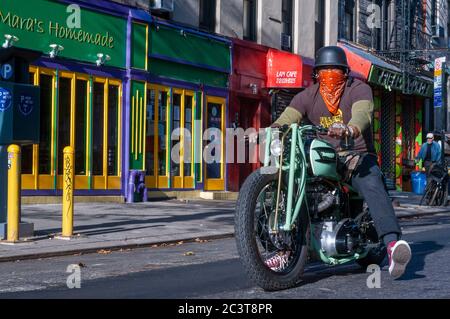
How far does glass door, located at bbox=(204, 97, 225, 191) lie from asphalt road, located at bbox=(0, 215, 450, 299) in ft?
35.7

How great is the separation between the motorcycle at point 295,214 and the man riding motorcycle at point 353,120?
12 centimetres

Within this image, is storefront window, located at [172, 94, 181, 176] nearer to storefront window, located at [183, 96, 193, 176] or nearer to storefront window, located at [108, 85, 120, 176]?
storefront window, located at [183, 96, 193, 176]

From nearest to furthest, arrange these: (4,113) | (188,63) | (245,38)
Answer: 1. (4,113)
2. (188,63)
3. (245,38)

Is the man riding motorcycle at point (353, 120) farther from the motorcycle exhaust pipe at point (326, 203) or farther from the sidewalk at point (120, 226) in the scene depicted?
the sidewalk at point (120, 226)

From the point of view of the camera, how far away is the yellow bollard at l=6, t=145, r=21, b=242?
10.2 meters

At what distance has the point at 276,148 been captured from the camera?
5695 mm

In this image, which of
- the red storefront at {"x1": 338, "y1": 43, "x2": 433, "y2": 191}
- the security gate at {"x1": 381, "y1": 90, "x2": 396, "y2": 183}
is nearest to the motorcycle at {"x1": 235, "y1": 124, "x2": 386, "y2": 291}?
the red storefront at {"x1": 338, "y1": 43, "x2": 433, "y2": 191}

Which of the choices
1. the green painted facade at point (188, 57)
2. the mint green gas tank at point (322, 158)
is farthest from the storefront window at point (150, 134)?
the mint green gas tank at point (322, 158)

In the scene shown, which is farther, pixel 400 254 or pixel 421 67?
pixel 421 67

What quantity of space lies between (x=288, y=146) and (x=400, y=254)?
1.15 m
